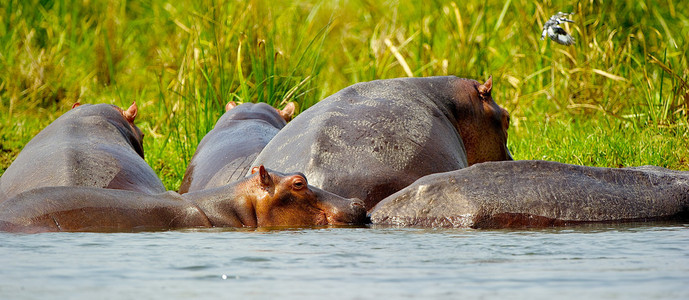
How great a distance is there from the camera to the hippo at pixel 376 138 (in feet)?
17.8

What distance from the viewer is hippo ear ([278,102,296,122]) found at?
821cm

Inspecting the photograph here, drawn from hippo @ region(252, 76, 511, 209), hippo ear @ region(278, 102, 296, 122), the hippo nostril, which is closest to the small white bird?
hippo @ region(252, 76, 511, 209)

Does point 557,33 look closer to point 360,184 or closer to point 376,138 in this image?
point 376,138

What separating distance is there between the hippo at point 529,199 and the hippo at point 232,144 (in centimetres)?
185

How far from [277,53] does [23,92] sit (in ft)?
9.70

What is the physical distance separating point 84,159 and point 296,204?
1669mm

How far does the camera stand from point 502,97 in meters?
9.46

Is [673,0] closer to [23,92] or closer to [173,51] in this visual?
[173,51]

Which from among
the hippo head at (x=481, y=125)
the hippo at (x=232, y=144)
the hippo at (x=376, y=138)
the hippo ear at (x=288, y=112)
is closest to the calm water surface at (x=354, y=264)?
the hippo at (x=376, y=138)

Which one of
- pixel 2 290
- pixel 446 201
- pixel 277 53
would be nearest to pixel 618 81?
pixel 277 53

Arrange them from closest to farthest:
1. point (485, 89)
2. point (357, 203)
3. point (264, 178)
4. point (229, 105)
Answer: point (357, 203), point (264, 178), point (485, 89), point (229, 105)

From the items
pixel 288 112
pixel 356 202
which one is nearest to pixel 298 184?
pixel 356 202

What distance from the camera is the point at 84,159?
622cm

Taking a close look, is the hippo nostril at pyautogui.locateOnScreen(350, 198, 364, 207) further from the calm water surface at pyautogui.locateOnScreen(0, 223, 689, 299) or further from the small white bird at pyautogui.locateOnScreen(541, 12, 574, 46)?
the small white bird at pyautogui.locateOnScreen(541, 12, 574, 46)
